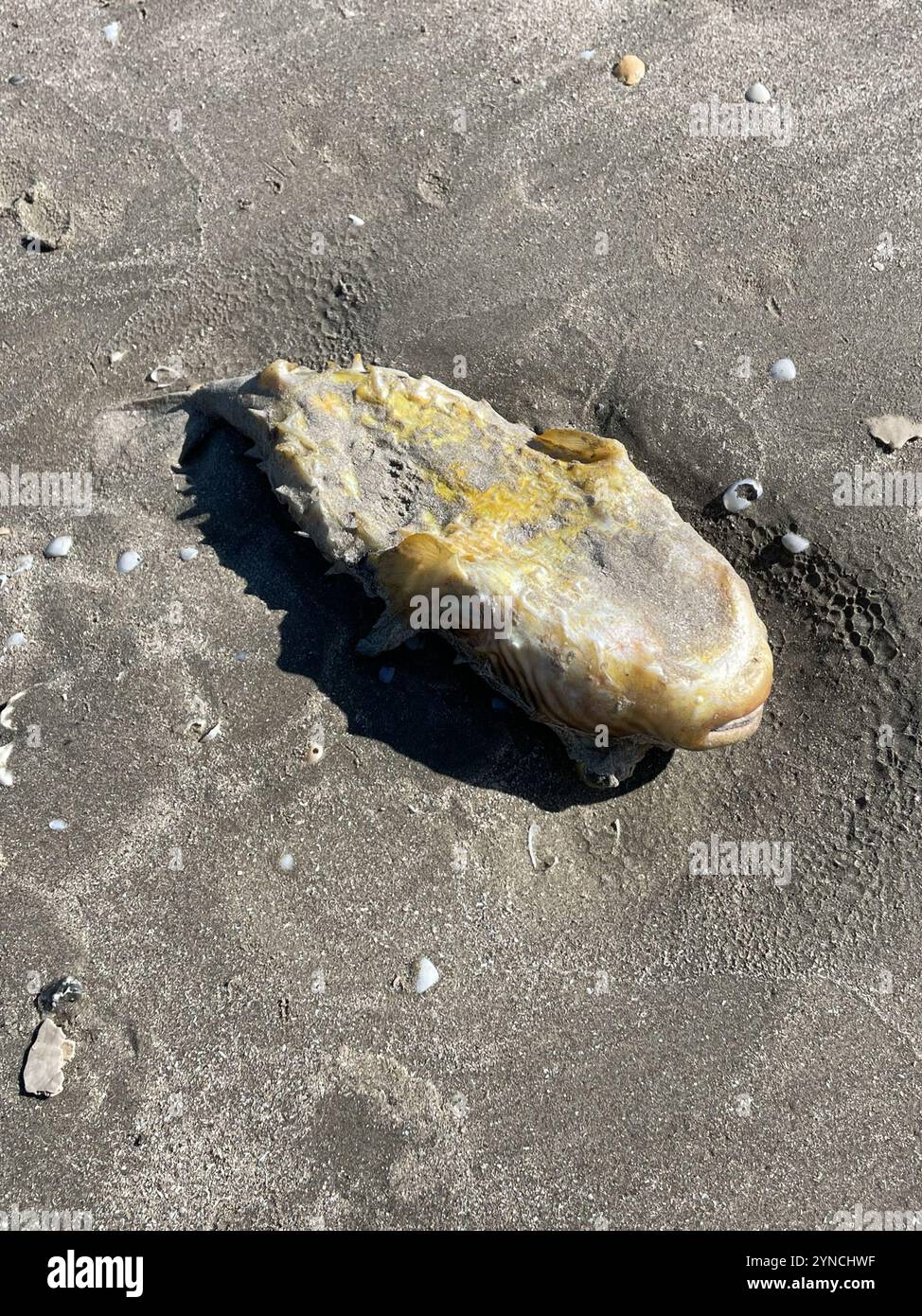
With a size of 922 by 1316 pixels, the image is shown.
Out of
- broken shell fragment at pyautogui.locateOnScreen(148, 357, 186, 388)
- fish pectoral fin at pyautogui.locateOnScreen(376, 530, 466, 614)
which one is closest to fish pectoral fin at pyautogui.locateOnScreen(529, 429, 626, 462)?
fish pectoral fin at pyautogui.locateOnScreen(376, 530, 466, 614)

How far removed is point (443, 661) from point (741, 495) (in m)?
1.48

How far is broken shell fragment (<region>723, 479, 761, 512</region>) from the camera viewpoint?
4.09 metres

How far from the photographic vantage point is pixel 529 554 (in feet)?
12.3

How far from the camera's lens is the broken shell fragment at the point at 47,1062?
366 cm

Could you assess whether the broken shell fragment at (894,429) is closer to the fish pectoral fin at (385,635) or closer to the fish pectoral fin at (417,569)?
the fish pectoral fin at (417,569)

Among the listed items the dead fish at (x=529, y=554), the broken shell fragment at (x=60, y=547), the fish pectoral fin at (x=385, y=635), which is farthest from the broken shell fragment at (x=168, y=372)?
the fish pectoral fin at (x=385, y=635)

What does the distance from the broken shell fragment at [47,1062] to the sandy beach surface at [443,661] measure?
5cm

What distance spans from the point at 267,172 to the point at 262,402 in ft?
4.23

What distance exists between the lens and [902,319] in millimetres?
4277

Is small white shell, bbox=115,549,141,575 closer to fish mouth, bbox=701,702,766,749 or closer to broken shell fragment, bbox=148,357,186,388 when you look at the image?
broken shell fragment, bbox=148,357,186,388

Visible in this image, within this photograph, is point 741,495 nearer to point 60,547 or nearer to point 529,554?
point 529,554

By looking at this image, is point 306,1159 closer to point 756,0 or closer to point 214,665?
point 214,665
